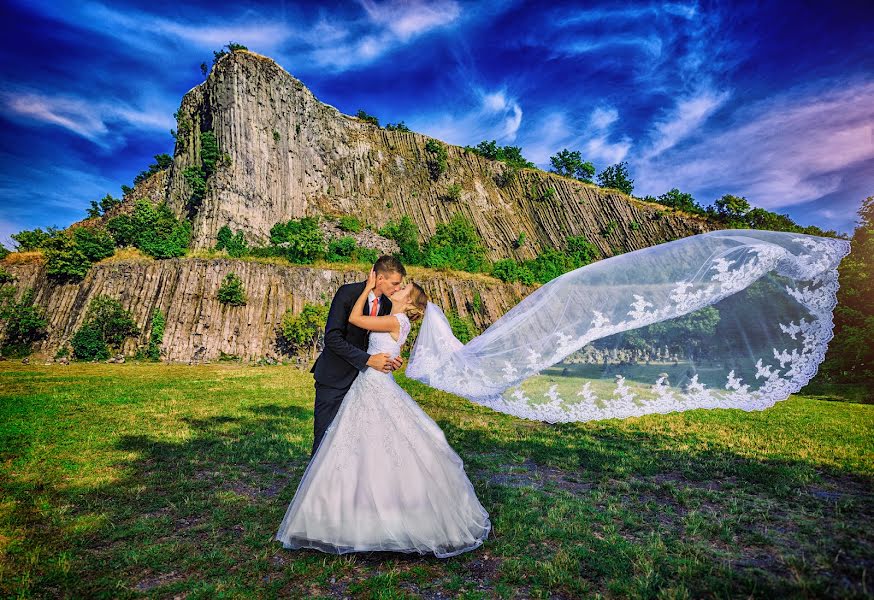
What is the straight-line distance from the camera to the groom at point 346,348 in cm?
429

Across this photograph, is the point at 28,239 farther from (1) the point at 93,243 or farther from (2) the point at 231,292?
(2) the point at 231,292

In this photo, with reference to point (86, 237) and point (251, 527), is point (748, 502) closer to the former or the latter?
point (251, 527)

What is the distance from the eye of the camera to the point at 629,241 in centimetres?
4831

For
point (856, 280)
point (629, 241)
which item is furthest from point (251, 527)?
point (629, 241)

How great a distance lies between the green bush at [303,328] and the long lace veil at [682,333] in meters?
24.5

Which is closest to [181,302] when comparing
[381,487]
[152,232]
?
[152,232]

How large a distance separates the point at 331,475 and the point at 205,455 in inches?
188

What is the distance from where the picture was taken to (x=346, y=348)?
433 cm

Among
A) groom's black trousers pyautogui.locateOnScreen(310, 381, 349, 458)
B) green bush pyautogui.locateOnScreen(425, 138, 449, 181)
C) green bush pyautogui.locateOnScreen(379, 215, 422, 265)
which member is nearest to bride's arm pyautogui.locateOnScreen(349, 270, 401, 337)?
groom's black trousers pyautogui.locateOnScreen(310, 381, 349, 458)

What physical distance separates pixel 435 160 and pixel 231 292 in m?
31.8

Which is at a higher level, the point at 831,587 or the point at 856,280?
the point at 856,280

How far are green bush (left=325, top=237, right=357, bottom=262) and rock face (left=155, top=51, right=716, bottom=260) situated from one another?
545 centimetres

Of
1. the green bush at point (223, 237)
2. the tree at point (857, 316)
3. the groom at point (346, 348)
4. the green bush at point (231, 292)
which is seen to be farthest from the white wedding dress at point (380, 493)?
the green bush at point (223, 237)

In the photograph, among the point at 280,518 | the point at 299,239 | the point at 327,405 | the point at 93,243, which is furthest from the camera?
the point at 299,239
